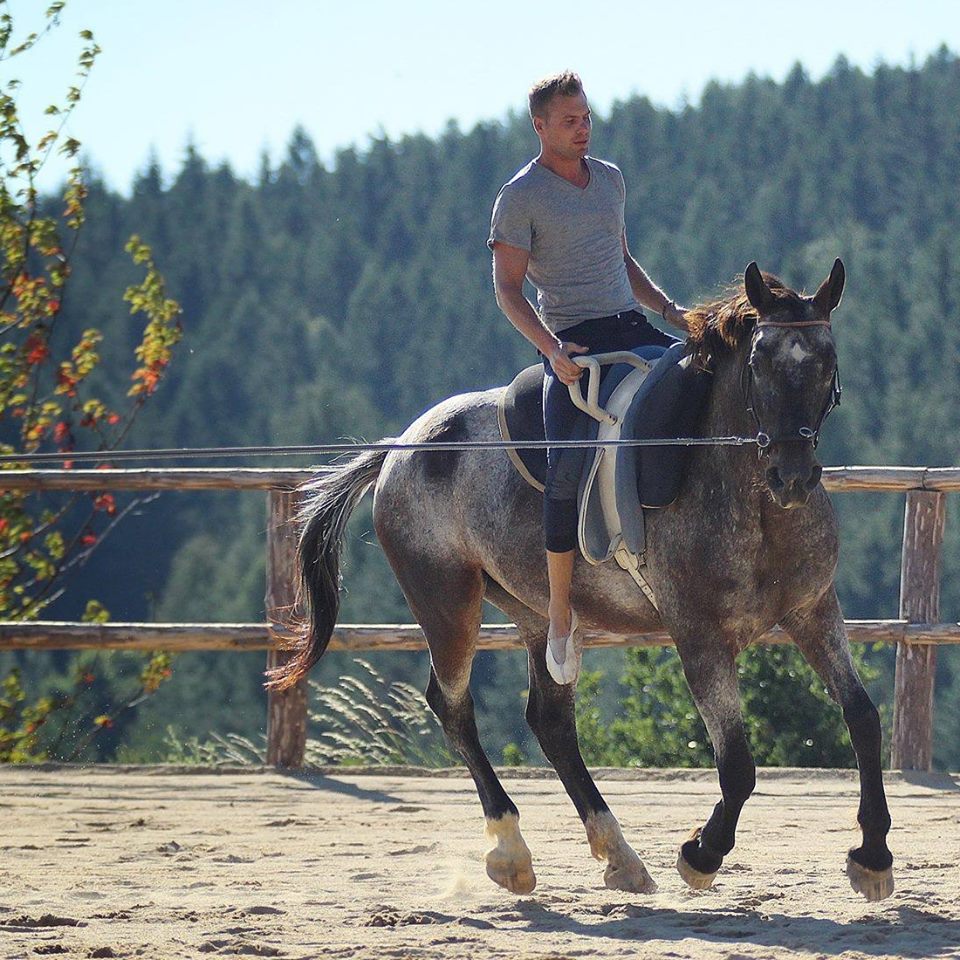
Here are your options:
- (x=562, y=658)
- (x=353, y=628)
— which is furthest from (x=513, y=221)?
(x=353, y=628)

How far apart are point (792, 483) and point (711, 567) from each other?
1.52 ft

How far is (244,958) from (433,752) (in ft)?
19.6

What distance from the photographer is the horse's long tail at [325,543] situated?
20.3ft

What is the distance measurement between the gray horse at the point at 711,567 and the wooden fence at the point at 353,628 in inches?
86.7

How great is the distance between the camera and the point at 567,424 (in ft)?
16.1

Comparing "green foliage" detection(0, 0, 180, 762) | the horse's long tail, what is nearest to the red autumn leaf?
"green foliage" detection(0, 0, 180, 762)

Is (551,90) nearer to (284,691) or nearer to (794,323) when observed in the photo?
(794,323)

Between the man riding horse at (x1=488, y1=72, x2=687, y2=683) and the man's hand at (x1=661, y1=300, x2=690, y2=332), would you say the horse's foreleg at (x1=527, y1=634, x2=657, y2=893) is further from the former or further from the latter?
the man's hand at (x1=661, y1=300, x2=690, y2=332)

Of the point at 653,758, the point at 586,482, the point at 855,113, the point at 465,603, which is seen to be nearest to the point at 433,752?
the point at 653,758

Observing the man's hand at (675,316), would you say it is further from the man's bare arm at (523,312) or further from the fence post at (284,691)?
the fence post at (284,691)

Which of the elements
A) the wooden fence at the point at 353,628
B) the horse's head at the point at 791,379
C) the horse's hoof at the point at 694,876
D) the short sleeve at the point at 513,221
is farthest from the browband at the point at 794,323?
the wooden fence at the point at 353,628

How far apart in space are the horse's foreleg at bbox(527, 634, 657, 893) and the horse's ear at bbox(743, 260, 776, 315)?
1.67m

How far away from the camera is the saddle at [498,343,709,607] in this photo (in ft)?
15.3

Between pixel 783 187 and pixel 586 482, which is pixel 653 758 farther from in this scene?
pixel 783 187
